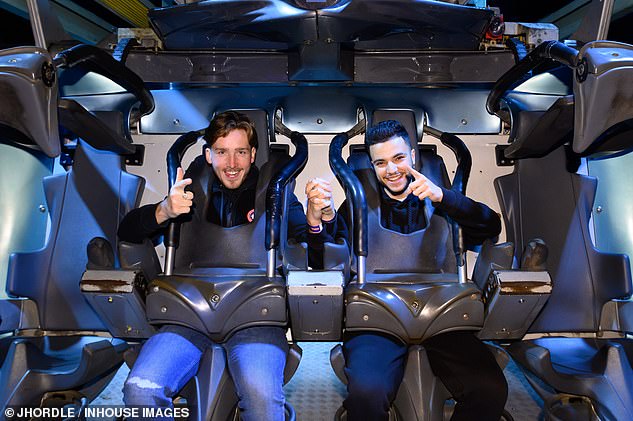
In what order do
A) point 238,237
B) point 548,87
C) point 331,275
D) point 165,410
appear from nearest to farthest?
point 165,410, point 331,275, point 238,237, point 548,87

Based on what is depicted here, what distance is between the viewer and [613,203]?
91.8 inches

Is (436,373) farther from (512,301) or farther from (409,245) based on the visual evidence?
(409,245)

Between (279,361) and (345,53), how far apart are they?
51.5 inches

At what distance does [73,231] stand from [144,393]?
1.00 m

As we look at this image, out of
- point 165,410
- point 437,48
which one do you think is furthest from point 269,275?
point 437,48

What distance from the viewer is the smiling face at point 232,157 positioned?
215 cm

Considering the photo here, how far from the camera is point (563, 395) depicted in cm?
190

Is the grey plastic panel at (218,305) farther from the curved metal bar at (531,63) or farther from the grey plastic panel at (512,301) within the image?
the curved metal bar at (531,63)

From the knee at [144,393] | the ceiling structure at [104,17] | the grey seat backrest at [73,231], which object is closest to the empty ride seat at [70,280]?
the grey seat backrest at [73,231]

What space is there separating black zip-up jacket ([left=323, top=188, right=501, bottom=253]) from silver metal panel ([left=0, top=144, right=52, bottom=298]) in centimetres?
125

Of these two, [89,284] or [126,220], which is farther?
[126,220]

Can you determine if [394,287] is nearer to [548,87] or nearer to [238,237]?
[238,237]

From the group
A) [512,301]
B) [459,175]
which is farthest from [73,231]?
[512,301]

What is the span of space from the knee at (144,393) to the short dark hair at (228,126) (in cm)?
98
